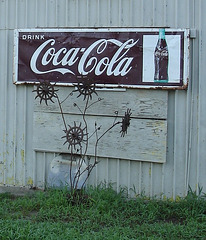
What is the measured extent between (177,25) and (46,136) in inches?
95.2

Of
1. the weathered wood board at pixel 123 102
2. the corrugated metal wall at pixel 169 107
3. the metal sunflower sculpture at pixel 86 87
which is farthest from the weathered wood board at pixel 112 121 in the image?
the metal sunflower sculpture at pixel 86 87

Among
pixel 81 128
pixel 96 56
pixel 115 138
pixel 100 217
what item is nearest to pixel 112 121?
pixel 115 138

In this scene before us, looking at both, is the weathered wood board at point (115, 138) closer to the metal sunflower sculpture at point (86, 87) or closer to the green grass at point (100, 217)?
the green grass at point (100, 217)

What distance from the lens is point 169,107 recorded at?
21.7 ft

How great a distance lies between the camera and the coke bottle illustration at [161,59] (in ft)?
21.5

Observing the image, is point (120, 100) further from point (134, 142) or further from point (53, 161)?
point (53, 161)

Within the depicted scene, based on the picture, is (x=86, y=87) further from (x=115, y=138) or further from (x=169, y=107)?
(x=169, y=107)

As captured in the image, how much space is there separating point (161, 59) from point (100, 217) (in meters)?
2.24

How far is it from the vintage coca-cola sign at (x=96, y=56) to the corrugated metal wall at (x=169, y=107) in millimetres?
146

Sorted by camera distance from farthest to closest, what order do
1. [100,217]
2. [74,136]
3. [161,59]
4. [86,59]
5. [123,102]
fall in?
[86,59]
[123,102]
[161,59]
[74,136]
[100,217]

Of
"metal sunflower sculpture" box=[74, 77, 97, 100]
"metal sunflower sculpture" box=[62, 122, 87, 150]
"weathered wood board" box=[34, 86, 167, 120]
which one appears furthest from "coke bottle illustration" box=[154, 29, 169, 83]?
"metal sunflower sculpture" box=[62, 122, 87, 150]

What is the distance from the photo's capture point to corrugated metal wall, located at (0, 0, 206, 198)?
21.3 ft

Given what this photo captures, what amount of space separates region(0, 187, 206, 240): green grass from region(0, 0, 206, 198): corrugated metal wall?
10.8 inches

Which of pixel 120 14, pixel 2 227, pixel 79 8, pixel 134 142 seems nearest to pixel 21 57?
pixel 79 8
